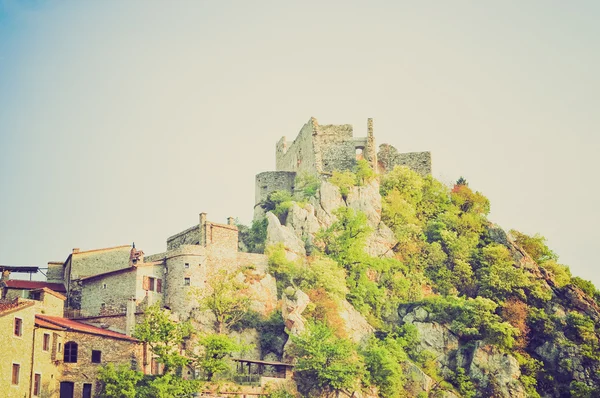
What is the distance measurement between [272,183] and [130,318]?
97.8 ft

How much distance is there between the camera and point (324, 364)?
6431 cm

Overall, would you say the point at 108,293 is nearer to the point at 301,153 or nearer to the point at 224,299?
the point at 224,299

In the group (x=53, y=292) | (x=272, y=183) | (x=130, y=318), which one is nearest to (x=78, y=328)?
(x=130, y=318)

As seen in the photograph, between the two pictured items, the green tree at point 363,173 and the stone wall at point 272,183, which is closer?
the green tree at point 363,173

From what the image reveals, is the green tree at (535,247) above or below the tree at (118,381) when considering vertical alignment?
above

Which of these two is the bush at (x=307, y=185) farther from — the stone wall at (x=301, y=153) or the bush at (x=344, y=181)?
the bush at (x=344, y=181)

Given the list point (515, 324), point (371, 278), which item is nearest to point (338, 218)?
point (371, 278)

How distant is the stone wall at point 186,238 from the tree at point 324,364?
542 inches

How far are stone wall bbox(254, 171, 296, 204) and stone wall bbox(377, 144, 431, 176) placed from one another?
11230mm

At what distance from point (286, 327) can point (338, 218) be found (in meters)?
15.9

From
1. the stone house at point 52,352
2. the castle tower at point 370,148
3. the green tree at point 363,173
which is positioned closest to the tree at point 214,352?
the stone house at point 52,352

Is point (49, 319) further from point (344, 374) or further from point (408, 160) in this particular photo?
point (408, 160)

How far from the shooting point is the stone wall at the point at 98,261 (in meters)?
75.1

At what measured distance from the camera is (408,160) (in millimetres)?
96938
